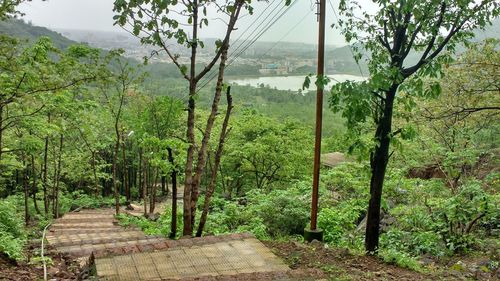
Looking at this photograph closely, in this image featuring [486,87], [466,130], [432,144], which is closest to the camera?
[486,87]

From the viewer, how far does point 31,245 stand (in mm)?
8156

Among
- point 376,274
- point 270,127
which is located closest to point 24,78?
point 376,274

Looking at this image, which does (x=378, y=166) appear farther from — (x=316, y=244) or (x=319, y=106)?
(x=316, y=244)

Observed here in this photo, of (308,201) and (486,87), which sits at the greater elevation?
(486,87)

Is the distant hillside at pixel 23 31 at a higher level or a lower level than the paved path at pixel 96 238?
higher

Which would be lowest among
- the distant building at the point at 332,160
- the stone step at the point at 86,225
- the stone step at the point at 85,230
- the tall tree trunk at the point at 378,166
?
the stone step at the point at 86,225

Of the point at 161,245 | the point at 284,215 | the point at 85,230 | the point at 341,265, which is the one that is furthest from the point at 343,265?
the point at 85,230

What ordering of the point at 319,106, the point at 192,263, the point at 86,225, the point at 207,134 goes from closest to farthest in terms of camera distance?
1. the point at 192,263
2. the point at 319,106
3. the point at 207,134
4. the point at 86,225

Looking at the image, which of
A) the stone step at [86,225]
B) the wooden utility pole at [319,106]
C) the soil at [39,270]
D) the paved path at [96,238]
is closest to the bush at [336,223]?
the wooden utility pole at [319,106]

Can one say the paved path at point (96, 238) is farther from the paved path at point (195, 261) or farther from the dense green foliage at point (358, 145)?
the dense green foliage at point (358, 145)

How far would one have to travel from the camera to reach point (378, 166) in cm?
597

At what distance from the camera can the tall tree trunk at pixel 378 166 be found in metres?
5.69

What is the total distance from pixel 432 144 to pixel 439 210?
2653mm

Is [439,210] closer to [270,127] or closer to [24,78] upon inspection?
[24,78]
